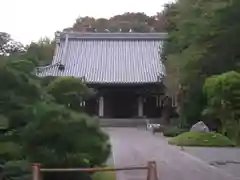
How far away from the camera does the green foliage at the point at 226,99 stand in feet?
74.8

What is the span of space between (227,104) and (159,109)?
2027 cm

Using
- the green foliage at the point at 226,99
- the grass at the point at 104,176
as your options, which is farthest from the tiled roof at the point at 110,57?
the grass at the point at 104,176

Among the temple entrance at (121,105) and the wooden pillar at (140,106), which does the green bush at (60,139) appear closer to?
the wooden pillar at (140,106)

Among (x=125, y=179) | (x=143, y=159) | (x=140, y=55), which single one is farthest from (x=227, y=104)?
(x=140, y=55)

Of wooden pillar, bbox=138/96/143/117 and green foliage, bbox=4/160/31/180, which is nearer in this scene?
green foliage, bbox=4/160/31/180

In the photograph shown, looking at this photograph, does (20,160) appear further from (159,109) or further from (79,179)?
(159,109)

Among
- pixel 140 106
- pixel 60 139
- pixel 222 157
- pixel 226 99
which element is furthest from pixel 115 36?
pixel 60 139

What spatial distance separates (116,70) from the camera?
146 ft

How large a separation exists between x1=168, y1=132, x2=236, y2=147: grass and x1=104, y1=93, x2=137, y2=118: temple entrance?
65.5 feet

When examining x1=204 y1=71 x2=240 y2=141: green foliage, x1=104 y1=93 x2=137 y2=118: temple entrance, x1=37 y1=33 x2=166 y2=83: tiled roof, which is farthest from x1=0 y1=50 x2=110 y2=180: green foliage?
x1=104 y1=93 x2=137 y2=118: temple entrance

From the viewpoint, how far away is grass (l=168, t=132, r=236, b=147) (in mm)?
23672

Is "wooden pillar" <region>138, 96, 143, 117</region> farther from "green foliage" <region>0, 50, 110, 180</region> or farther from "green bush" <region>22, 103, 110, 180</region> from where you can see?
"green bush" <region>22, 103, 110, 180</region>

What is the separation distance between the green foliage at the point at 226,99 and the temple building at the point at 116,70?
17408mm

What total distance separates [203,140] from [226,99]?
2116 millimetres
